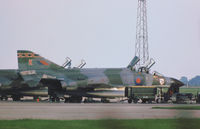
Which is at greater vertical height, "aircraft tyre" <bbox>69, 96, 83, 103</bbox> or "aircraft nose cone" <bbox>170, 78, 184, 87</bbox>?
"aircraft nose cone" <bbox>170, 78, 184, 87</bbox>

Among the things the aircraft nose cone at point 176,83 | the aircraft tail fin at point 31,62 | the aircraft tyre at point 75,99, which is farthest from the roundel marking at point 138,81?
the aircraft tail fin at point 31,62

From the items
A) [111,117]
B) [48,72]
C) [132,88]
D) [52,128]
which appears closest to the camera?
[111,117]

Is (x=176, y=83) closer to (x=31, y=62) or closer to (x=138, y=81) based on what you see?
(x=138, y=81)

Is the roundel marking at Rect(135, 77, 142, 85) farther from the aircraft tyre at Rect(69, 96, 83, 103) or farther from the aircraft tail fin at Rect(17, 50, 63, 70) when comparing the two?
the aircraft tail fin at Rect(17, 50, 63, 70)

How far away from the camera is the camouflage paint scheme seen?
4859 cm

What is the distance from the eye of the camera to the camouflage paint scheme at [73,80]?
48.6 metres

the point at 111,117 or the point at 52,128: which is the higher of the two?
the point at 111,117

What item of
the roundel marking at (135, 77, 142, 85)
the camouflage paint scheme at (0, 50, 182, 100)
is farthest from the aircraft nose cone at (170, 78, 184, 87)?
the roundel marking at (135, 77, 142, 85)

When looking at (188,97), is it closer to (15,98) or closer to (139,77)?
(139,77)

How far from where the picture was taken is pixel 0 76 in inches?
2048

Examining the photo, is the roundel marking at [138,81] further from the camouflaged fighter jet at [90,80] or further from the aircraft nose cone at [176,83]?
the aircraft nose cone at [176,83]

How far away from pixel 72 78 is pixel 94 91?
3607 mm

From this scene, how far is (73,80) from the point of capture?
49.6 m

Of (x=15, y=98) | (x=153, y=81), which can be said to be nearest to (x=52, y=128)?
(x=153, y=81)
